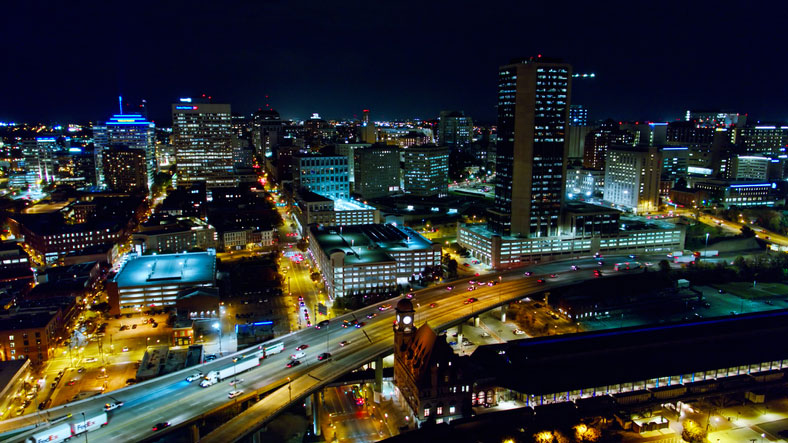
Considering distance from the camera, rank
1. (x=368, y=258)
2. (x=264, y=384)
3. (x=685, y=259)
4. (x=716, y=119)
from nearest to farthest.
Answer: (x=264, y=384), (x=368, y=258), (x=685, y=259), (x=716, y=119)

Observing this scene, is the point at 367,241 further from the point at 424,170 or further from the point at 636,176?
the point at 636,176

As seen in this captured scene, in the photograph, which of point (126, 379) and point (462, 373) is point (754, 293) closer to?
point (462, 373)

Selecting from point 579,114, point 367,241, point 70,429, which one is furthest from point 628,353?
point 579,114

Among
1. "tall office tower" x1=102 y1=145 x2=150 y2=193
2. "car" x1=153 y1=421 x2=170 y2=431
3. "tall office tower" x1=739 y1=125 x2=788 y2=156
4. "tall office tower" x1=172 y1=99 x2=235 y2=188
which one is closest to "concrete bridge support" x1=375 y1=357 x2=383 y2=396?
"car" x1=153 y1=421 x2=170 y2=431

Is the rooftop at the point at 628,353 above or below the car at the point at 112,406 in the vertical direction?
below

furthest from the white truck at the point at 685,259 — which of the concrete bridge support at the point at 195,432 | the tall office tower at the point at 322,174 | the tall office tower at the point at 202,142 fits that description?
the tall office tower at the point at 202,142

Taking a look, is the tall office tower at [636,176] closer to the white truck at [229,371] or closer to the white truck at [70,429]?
the white truck at [229,371]
